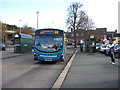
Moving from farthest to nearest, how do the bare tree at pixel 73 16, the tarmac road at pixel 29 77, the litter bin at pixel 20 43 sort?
the bare tree at pixel 73 16 < the litter bin at pixel 20 43 < the tarmac road at pixel 29 77

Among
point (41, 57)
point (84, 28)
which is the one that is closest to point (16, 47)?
point (41, 57)

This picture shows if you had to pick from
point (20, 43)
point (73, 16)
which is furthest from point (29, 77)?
point (73, 16)

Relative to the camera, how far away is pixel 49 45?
42.3 feet

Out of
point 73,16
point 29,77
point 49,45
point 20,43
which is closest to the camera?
point 29,77

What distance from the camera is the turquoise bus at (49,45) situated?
1270cm

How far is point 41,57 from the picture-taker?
1270cm

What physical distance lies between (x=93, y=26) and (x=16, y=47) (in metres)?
28.0

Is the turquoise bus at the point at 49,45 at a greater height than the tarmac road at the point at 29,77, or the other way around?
the turquoise bus at the point at 49,45

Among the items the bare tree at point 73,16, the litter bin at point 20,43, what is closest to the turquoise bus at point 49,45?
the litter bin at point 20,43

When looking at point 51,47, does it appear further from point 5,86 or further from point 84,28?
point 84,28

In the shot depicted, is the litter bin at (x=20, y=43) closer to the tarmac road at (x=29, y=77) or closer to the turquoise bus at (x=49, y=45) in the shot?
the turquoise bus at (x=49, y=45)

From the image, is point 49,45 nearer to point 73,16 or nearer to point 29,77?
point 29,77

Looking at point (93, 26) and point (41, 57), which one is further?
point (93, 26)

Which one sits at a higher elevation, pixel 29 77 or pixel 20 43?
pixel 20 43
